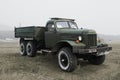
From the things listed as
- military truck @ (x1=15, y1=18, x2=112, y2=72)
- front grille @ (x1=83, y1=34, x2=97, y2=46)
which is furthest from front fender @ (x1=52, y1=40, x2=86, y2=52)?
front grille @ (x1=83, y1=34, x2=97, y2=46)

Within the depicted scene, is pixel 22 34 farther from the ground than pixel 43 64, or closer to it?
farther from the ground

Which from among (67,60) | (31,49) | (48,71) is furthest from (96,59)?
(31,49)

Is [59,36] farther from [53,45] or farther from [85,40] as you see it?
[85,40]

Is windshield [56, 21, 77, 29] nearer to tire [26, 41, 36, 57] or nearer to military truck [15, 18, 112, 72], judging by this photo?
military truck [15, 18, 112, 72]

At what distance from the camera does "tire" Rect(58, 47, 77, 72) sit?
9.56 m

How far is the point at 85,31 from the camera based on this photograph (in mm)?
9875

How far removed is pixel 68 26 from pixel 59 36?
1.16 metres

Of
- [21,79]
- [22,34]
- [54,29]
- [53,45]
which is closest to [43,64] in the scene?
[53,45]

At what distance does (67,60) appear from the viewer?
9.95 metres

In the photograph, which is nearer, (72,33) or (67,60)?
(67,60)

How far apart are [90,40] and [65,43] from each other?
119 centimetres

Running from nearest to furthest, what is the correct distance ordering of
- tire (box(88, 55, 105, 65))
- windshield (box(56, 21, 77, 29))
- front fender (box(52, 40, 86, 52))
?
1. front fender (box(52, 40, 86, 52))
2. windshield (box(56, 21, 77, 29))
3. tire (box(88, 55, 105, 65))

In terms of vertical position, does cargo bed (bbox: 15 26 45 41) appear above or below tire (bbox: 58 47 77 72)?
above

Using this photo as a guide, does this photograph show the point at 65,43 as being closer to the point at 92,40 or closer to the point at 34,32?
the point at 92,40
